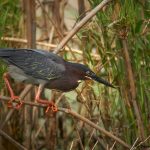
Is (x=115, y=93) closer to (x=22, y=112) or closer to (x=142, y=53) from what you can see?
(x=142, y=53)

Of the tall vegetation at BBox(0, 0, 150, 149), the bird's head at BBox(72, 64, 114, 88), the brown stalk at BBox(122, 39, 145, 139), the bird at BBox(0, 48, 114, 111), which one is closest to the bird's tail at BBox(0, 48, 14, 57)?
the bird at BBox(0, 48, 114, 111)

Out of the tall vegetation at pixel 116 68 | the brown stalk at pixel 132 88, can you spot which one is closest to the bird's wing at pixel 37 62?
the tall vegetation at pixel 116 68

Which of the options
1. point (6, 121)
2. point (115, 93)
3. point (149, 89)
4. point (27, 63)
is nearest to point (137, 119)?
point (149, 89)

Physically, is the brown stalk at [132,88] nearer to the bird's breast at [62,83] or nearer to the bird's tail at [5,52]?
the bird's breast at [62,83]

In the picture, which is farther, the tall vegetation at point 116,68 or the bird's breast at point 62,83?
the tall vegetation at point 116,68

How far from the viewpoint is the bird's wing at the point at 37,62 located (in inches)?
140

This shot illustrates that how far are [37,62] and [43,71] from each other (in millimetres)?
91

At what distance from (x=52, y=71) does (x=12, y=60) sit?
9.3 inches

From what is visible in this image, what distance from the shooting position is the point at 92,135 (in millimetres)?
4379

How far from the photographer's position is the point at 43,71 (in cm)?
356

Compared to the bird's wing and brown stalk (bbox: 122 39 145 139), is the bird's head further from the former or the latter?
brown stalk (bbox: 122 39 145 139)

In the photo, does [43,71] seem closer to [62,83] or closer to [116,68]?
[62,83]

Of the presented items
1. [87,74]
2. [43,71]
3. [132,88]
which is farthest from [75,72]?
[132,88]

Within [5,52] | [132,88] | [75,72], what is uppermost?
[5,52]
